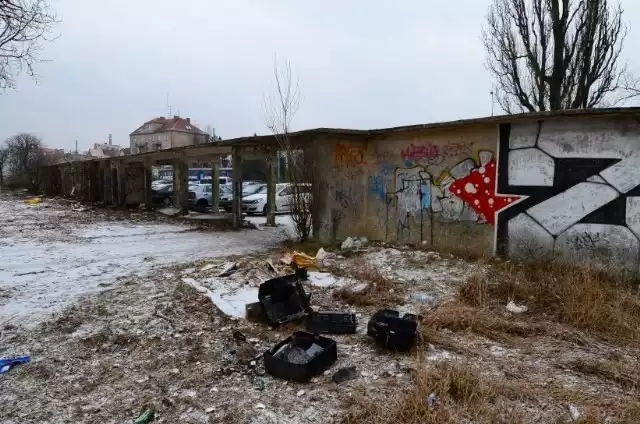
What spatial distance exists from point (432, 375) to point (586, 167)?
563cm

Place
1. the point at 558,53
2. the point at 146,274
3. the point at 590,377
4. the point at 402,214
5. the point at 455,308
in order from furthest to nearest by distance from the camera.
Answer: the point at 558,53 → the point at 402,214 → the point at 146,274 → the point at 455,308 → the point at 590,377

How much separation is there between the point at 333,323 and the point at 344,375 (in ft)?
3.40

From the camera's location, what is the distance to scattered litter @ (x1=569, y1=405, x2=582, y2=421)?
114 inches

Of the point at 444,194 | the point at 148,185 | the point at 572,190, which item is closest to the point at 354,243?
the point at 444,194

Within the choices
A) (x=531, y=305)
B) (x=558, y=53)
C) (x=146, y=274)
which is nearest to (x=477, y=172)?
(x=531, y=305)

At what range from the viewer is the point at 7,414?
3170 mm

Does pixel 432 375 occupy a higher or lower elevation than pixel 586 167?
lower

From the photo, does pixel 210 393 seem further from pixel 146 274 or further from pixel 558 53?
pixel 558 53

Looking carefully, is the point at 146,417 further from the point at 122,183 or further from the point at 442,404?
the point at 122,183

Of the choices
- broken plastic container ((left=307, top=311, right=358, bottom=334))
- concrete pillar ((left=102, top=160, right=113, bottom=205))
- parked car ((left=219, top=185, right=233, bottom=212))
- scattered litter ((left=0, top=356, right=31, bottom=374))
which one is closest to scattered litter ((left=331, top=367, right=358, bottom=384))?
broken plastic container ((left=307, top=311, right=358, bottom=334))

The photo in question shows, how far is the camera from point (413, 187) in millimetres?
9438

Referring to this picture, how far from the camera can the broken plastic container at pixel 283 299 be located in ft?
16.0

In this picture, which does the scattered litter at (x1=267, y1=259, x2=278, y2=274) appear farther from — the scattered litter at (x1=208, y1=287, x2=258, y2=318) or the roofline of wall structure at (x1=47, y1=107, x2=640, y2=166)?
the roofline of wall structure at (x1=47, y1=107, x2=640, y2=166)

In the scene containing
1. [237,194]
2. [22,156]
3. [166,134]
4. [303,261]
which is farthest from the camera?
[166,134]
